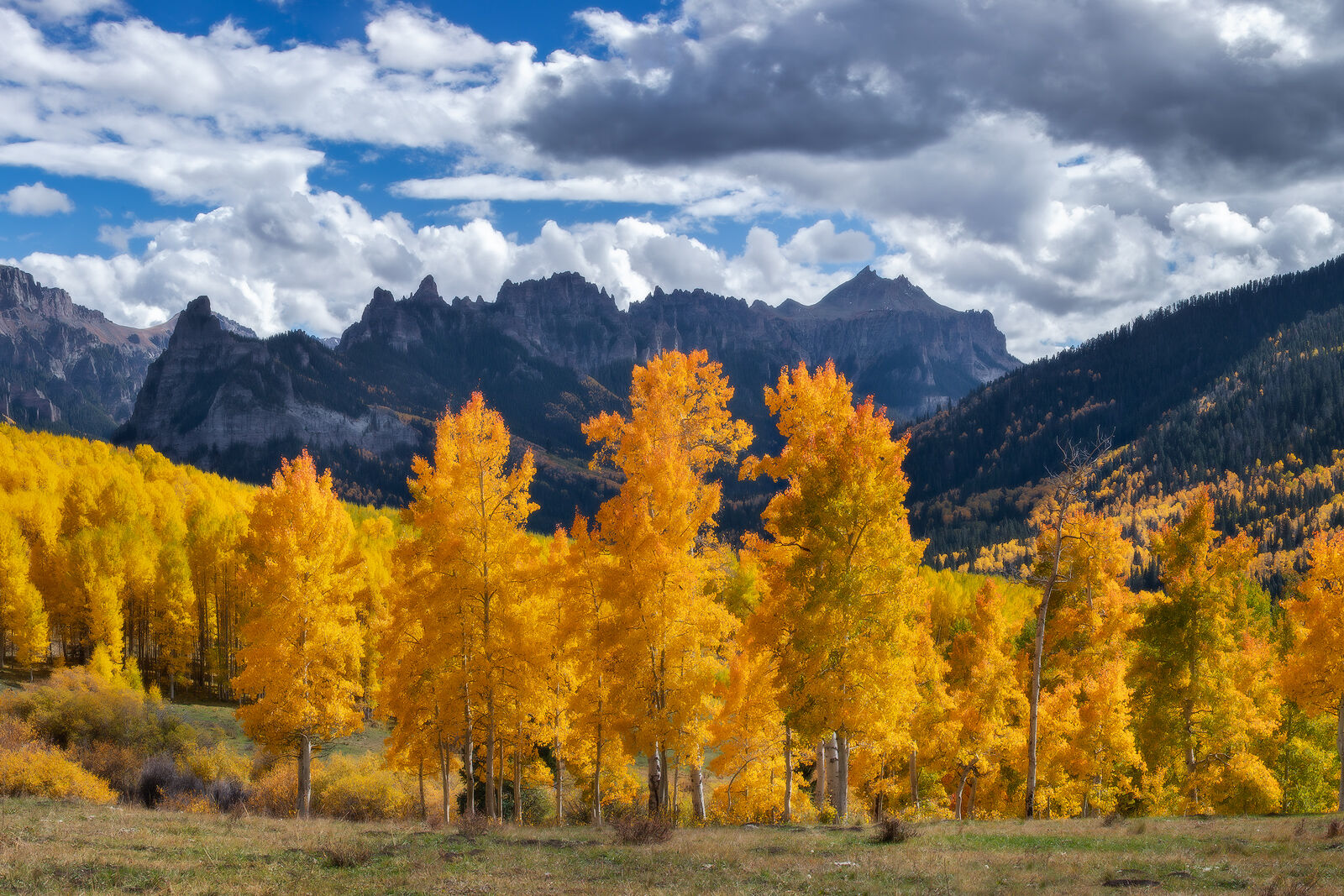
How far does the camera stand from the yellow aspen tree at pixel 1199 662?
107 ft

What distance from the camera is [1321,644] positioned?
31250 mm

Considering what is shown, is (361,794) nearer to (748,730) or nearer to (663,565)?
(748,730)

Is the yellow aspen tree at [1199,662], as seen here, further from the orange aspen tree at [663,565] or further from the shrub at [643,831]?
the shrub at [643,831]

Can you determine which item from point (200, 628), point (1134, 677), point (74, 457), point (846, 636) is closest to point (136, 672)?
point (200, 628)

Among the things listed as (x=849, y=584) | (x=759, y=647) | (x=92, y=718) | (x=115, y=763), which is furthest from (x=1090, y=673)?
(x=92, y=718)

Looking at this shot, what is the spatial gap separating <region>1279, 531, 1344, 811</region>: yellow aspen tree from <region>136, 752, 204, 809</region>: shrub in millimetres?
44654

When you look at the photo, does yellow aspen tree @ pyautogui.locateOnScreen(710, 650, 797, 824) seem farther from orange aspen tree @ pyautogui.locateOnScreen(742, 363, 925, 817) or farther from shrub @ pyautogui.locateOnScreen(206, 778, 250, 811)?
shrub @ pyautogui.locateOnScreen(206, 778, 250, 811)

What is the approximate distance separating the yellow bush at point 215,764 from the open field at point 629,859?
18.6 meters

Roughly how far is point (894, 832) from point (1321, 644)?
23377mm

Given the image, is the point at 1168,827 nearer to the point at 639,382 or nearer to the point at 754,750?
the point at 754,750

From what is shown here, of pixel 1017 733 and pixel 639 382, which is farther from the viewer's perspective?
pixel 1017 733

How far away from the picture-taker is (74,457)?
102500 mm

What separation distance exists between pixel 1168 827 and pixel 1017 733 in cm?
1342

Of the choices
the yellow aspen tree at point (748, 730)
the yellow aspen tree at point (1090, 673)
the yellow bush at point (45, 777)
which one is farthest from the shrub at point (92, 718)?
the yellow aspen tree at point (1090, 673)
